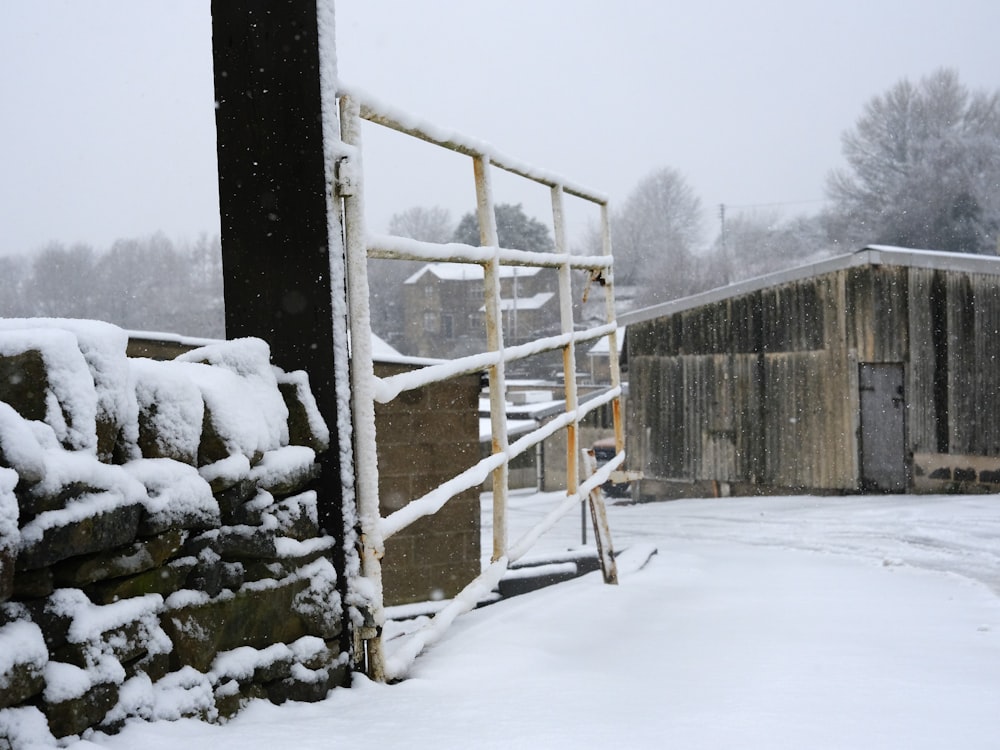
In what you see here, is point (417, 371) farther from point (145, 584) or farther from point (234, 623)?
point (145, 584)

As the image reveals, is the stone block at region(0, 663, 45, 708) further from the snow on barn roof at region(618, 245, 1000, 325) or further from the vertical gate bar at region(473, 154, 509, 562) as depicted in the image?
the snow on barn roof at region(618, 245, 1000, 325)

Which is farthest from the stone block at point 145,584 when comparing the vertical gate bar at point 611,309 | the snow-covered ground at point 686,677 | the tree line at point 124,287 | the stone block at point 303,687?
the tree line at point 124,287

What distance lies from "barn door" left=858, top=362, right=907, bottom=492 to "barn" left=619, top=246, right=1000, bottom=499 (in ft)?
0.05

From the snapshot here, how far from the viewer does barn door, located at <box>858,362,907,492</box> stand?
1527 cm

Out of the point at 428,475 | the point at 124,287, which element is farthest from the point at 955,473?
the point at 124,287

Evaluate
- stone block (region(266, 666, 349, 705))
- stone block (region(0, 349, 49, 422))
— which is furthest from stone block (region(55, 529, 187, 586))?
stone block (region(266, 666, 349, 705))

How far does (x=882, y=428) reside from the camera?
15344 millimetres

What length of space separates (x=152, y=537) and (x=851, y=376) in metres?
15.0

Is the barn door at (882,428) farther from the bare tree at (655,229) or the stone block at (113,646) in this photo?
the bare tree at (655,229)

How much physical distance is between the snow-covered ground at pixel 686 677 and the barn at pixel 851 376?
33.4ft

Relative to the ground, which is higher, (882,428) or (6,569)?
Answer: (6,569)

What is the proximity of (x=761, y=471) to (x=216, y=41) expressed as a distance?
49.6 ft

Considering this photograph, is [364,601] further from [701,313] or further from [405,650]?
[701,313]

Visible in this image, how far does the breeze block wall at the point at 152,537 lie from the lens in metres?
1.48
